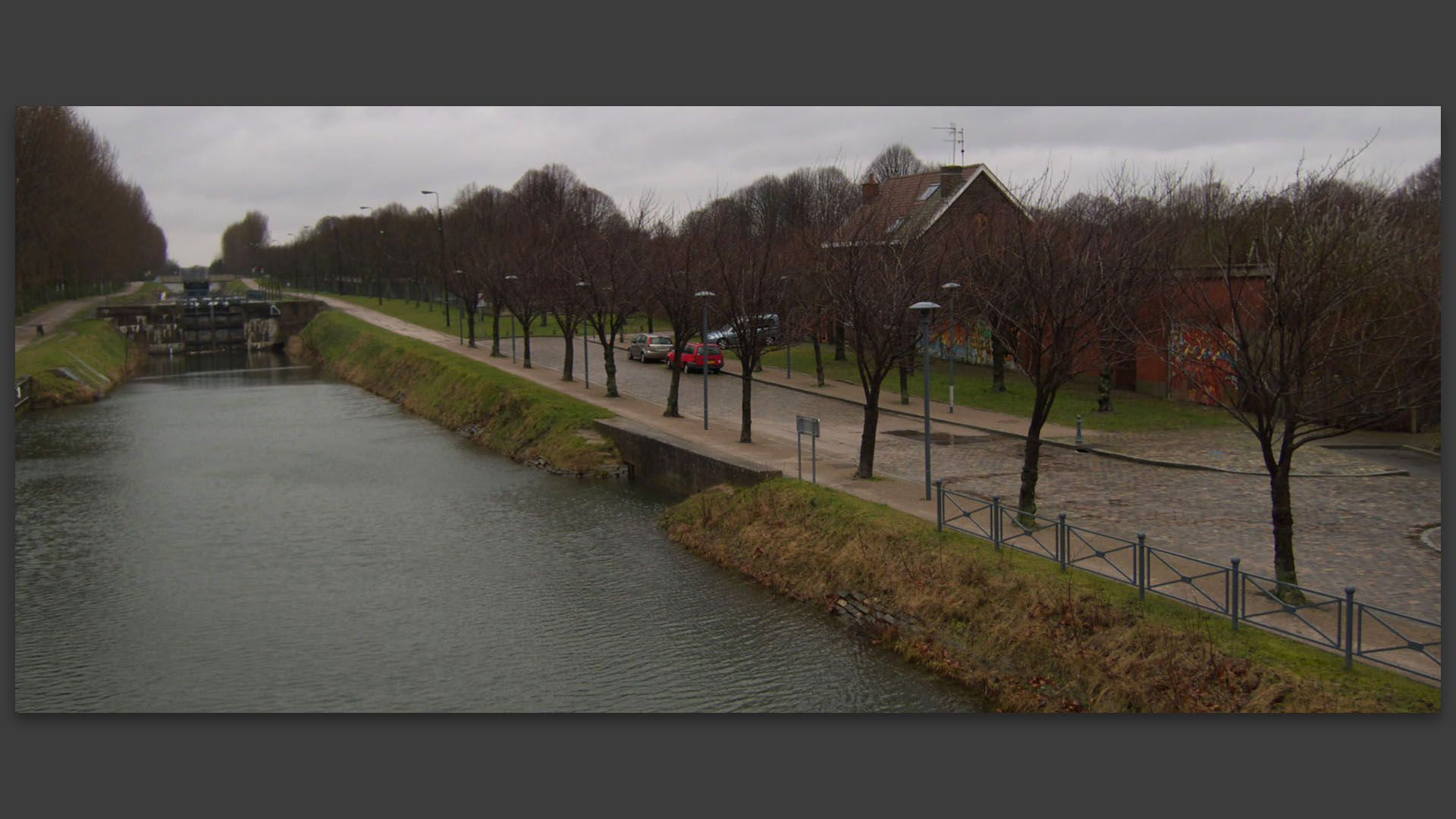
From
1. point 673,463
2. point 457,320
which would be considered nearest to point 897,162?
point 457,320

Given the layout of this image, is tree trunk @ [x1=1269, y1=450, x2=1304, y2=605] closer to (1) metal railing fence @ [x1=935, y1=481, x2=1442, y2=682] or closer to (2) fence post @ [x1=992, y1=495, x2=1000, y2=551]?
(1) metal railing fence @ [x1=935, y1=481, x2=1442, y2=682]

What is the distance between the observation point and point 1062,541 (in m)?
15.5

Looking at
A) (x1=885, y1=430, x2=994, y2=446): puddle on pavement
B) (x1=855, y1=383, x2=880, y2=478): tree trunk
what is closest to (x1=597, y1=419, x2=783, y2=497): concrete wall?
(x1=855, y1=383, x2=880, y2=478): tree trunk

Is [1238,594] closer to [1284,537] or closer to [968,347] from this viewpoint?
[1284,537]

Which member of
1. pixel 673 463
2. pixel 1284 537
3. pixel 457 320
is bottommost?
pixel 673 463

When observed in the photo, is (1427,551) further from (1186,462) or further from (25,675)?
(25,675)

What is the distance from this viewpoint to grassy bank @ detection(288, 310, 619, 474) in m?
30.8

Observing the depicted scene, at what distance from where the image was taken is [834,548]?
60.9 ft

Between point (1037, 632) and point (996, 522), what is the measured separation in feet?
8.72

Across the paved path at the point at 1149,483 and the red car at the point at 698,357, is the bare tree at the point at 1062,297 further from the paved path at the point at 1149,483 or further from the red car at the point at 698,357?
the red car at the point at 698,357

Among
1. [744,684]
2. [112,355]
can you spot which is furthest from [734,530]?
[112,355]

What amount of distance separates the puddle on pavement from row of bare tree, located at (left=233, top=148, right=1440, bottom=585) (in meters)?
1.57

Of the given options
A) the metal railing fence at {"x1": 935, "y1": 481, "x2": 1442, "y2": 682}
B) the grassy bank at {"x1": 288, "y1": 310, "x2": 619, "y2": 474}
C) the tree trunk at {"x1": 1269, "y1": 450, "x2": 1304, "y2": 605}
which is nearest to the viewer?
the metal railing fence at {"x1": 935, "y1": 481, "x2": 1442, "y2": 682}

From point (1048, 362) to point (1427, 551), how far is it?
20.2ft
